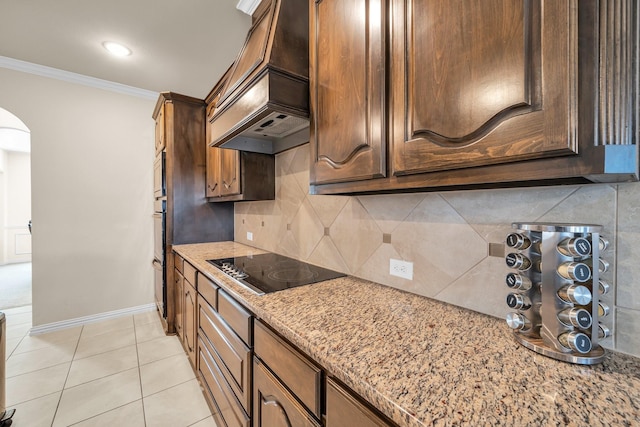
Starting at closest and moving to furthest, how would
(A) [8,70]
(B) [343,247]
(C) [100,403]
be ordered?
(B) [343,247] → (C) [100,403] → (A) [8,70]

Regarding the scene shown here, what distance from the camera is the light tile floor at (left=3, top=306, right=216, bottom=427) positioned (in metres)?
1.64

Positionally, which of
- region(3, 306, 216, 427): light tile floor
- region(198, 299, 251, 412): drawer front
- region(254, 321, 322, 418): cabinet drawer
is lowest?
region(3, 306, 216, 427): light tile floor

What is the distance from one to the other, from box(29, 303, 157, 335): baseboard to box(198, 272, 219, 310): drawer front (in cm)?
212

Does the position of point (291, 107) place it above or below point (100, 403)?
above

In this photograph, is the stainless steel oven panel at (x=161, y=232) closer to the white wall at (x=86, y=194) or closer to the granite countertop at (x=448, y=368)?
the white wall at (x=86, y=194)

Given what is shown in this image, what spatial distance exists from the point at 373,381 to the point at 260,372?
0.61 metres

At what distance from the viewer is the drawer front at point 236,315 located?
1086 millimetres

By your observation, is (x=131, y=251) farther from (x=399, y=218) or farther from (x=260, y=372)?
(x=399, y=218)

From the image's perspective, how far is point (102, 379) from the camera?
6.51 feet

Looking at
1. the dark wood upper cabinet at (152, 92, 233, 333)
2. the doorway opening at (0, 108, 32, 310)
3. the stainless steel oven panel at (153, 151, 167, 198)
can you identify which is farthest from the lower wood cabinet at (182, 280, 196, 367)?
the doorway opening at (0, 108, 32, 310)

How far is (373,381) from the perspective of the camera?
57cm

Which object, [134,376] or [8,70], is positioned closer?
[134,376]

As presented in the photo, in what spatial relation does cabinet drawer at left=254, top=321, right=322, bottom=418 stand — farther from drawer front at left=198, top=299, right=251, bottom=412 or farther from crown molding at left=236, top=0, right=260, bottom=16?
crown molding at left=236, top=0, right=260, bottom=16

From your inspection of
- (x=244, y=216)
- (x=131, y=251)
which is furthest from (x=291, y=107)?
(x=131, y=251)
